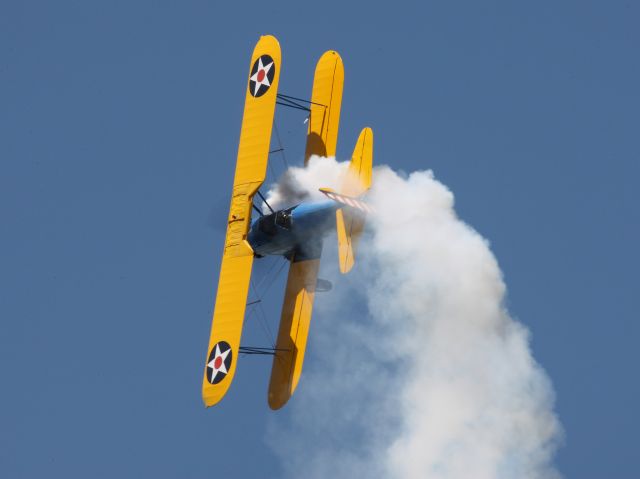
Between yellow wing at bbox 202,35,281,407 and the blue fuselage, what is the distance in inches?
24.4

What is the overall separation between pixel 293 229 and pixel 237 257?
1318mm

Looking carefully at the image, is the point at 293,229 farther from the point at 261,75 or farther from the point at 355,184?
the point at 261,75

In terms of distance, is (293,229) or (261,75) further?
(261,75)

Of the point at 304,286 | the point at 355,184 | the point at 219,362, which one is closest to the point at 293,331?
the point at 304,286

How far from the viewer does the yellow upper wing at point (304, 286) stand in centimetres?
5144

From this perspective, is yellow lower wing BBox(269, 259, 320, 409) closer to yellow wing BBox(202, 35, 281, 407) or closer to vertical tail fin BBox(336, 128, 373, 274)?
yellow wing BBox(202, 35, 281, 407)

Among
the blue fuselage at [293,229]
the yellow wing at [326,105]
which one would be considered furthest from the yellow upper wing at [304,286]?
the blue fuselage at [293,229]

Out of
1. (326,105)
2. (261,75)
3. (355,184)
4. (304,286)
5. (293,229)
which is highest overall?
(326,105)

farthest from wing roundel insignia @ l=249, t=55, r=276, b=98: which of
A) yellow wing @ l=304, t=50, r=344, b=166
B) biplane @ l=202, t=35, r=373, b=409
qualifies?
yellow wing @ l=304, t=50, r=344, b=166

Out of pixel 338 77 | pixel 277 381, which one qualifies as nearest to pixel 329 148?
pixel 338 77

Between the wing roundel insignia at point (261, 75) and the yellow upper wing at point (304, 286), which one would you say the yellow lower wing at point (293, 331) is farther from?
the wing roundel insignia at point (261, 75)

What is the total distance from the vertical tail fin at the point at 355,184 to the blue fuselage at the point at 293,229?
1.35 feet

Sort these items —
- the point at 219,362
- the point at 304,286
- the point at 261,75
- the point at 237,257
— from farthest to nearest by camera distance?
the point at 304,286 < the point at 261,75 < the point at 237,257 < the point at 219,362

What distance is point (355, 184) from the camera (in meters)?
49.6
